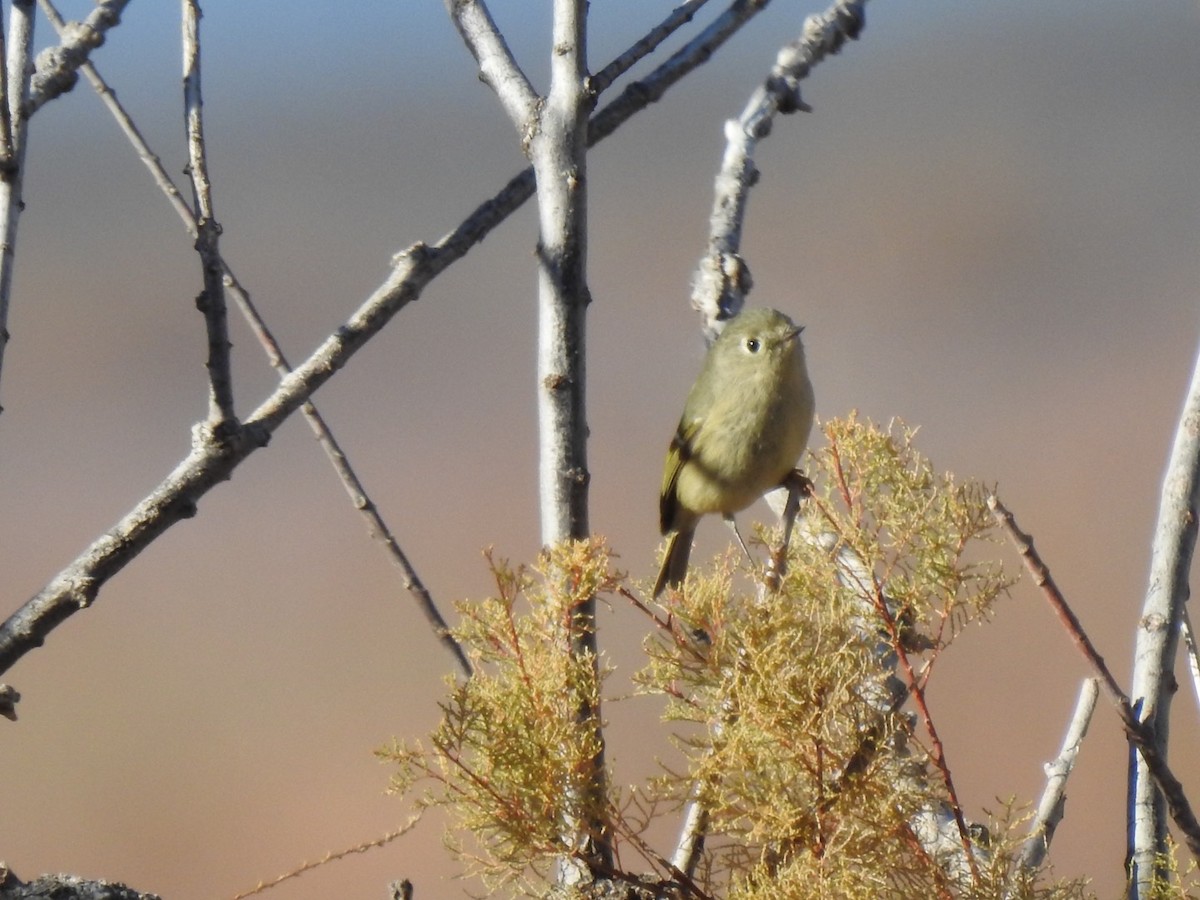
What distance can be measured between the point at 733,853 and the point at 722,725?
0.08m

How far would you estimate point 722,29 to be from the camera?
1.25 metres

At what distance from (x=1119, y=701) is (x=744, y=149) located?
3.56ft

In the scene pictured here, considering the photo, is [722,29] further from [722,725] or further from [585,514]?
[722,725]

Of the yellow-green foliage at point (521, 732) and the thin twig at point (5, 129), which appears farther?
the thin twig at point (5, 129)

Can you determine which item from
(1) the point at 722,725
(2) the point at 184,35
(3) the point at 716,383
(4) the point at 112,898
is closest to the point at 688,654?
(1) the point at 722,725

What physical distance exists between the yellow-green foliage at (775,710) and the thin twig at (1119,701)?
5cm

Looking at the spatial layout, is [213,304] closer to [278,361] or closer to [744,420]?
[278,361]

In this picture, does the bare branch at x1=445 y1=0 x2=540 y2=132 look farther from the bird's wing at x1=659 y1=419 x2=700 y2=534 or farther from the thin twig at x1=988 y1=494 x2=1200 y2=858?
the bird's wing at x1=659 y1=419 x2=700 y2=534

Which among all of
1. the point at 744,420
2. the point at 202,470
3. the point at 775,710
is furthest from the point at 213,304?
the point at 744,420

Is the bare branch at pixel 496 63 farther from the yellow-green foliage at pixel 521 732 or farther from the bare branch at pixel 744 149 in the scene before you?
the bare branch at pixel 744 149

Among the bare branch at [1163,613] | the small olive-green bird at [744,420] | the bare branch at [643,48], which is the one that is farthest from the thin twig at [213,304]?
the small olive-green bird at [744,420]

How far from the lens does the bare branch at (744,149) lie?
5.32 feet

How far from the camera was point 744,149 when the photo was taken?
5.32 ft

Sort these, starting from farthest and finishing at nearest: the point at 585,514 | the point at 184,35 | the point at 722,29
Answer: the point at 722,29
the point at 184,35
the point at 585,514
